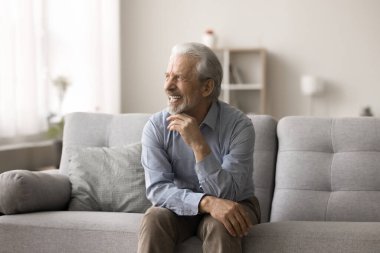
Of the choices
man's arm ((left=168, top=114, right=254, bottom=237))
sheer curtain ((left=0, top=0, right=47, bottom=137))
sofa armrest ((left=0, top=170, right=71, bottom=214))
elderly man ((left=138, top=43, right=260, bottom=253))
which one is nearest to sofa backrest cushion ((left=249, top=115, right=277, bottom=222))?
elderly man ((left=138, top=43, right=260, bottom=253))

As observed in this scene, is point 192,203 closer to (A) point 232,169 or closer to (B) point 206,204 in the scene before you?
(B) point 206,204

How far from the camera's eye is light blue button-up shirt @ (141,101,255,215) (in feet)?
7.25

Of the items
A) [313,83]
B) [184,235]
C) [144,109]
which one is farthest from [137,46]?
[184,235]

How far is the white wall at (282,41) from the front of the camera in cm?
675

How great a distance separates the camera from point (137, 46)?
24.1 feet

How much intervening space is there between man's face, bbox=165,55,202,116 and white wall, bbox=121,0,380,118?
184 inches

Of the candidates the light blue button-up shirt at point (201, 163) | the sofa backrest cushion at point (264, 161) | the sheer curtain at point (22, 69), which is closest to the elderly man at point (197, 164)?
the light blue button-up shirt at point (201, 163)

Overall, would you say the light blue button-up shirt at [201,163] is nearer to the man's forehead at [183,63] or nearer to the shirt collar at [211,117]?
the shirt collar at [211,117]

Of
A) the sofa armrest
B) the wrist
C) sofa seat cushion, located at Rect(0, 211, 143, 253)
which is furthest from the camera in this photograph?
the sofa armrest

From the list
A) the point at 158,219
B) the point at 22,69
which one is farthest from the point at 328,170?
the point at 22,69

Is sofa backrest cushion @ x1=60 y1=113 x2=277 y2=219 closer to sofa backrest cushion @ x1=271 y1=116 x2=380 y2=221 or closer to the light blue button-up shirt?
sofa backrest cushion @ x1=271 y1=116 x2=380 y2=221

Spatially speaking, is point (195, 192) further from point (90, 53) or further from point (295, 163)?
point (90, 53)

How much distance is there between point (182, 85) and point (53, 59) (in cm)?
348

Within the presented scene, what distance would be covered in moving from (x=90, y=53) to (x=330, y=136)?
160 inches
